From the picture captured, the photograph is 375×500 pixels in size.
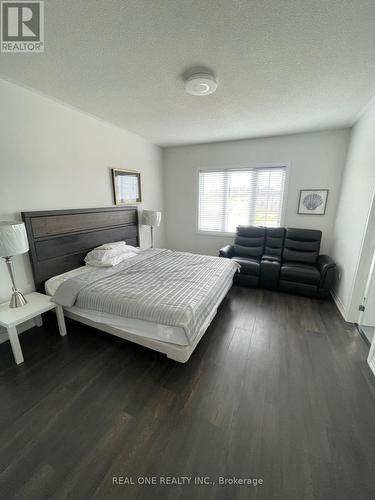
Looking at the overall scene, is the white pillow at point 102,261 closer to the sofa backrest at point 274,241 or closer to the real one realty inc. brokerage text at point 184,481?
the real one realty inc. brokerage text at point 184,481

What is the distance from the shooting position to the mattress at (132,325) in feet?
5.66

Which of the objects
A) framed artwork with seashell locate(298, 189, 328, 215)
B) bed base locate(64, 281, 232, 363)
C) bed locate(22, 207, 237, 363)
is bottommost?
bed base locate(64, 281, 232, 363)

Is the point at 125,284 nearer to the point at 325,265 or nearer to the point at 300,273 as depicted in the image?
the point at 300,273

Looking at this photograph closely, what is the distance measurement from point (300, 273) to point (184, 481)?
2.94m

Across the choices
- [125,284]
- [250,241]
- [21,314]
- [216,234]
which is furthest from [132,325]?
[216,234]

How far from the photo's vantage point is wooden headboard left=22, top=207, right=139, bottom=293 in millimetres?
2346

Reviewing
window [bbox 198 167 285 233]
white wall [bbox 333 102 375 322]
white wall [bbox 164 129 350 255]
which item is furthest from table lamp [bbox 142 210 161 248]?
white wall [bbox 333 102 375 322]

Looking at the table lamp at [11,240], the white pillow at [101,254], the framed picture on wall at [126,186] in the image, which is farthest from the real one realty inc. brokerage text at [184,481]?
the framed picture on wall at [126,186]

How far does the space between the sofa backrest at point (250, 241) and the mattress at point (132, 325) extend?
2.67 m

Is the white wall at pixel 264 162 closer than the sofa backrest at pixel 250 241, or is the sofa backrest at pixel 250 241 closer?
the white wall at pixel 264 162

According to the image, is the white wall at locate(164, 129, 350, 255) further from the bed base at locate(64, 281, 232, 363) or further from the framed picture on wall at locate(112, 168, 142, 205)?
the bed base at locate(64, 281, 232, 363)

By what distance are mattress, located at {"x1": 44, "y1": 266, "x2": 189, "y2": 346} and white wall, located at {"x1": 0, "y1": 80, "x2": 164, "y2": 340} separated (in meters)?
0.31

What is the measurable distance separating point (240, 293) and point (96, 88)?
132 inches

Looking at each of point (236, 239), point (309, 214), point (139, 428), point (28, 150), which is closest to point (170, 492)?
point (139, 428)
